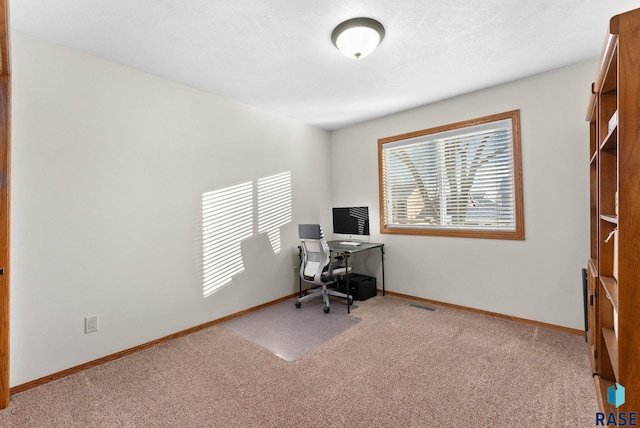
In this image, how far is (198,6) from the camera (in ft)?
6.07

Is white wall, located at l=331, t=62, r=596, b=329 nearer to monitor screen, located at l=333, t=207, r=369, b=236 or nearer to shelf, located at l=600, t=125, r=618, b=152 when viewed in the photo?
monitor screen, located at l=333, t=207, r=369, b=236

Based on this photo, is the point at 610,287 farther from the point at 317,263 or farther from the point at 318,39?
the point at 317,263

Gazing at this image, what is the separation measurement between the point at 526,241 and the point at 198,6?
3439 millimetres

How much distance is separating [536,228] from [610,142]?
1542 millimetres

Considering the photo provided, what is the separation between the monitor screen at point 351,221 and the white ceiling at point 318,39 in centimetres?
160

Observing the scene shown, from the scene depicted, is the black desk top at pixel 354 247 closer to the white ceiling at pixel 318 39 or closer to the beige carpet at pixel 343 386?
the beige carpet at pixel 343 386

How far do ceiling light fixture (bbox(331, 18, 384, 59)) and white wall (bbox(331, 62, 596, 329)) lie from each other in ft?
5.77

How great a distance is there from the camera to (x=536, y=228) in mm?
2939

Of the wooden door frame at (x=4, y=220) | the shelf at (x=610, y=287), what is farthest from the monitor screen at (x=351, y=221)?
the wooden door frame at (x=4, y=220)

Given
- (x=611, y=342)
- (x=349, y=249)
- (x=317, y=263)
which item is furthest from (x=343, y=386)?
(x=349, y=249)

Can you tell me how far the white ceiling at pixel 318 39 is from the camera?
1881mm

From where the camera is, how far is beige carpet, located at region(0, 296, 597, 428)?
173cm

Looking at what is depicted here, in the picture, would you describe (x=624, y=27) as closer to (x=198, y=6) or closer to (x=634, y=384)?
(x=634, y=384)

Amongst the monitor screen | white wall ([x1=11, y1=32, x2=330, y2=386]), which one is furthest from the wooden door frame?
the monitor screen
